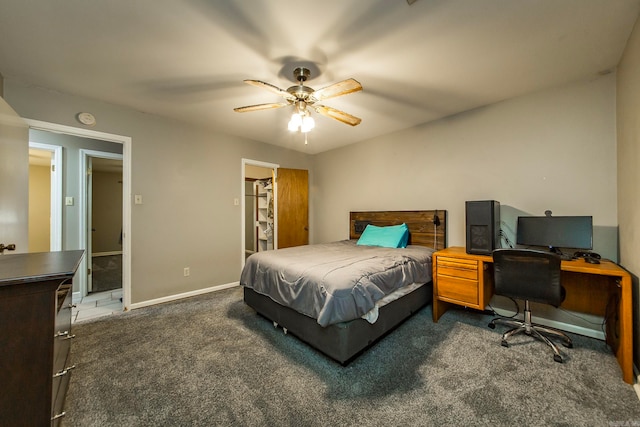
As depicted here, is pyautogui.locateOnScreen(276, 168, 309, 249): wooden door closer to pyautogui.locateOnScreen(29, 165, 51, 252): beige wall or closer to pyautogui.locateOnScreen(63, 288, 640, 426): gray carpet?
pyautogui.locateOnScreen(63, 288, 640, 426): gray carpet

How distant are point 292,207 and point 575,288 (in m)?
3.92

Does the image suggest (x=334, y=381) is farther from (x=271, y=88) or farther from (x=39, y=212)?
(x=39, y=212)

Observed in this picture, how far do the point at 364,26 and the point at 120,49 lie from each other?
1.89 meters

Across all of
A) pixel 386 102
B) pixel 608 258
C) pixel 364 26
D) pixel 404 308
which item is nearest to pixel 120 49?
pixel 364 26

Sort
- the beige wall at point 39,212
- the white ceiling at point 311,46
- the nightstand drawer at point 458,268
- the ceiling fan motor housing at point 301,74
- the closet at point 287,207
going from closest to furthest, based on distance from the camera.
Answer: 1. the white ceiling at point 311,46
2. the ceiling fan motor housing at point 301,74
3. the nightstand drawer at point 458,268
4. the beige wall at point 39,212
5. the closet at point 287,207

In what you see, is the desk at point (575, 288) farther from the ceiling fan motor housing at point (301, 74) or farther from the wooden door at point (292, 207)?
the wooden door at point (292, 207)

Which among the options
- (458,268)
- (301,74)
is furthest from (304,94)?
(458,268)

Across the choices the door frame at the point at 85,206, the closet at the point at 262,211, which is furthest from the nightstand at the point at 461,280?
the door frame at the point at 85,206

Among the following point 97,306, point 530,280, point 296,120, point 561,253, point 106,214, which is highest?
point 296,120

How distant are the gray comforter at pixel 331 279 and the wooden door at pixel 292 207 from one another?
5.79 ft

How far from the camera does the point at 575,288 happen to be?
2.36m

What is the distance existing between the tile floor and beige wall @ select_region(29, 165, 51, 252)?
191cm

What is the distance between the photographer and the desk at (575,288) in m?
1.71

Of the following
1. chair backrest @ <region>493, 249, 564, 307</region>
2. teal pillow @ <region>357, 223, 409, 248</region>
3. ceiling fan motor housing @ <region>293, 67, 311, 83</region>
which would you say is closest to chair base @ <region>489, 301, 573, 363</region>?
chair backrest @ <region>493, 249, 564, 307</region>
